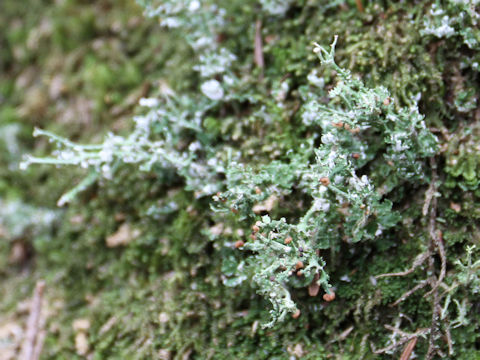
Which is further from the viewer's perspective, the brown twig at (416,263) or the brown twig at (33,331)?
the brown twig at (33,331)

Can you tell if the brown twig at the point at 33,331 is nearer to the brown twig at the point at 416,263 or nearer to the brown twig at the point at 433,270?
the brown twig at the point at 416,263

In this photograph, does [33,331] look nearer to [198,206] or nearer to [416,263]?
[198,206]

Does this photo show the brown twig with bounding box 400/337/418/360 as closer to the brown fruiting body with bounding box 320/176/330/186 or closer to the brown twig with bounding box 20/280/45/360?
the brown fruiting body with bounding box 320/176/330/186

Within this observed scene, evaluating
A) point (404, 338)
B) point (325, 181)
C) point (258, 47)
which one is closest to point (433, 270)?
point (404, 338)

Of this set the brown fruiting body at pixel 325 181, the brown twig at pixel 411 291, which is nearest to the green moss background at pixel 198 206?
the brown twig at pixel 411 291

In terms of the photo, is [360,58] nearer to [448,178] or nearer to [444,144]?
[444,144]
